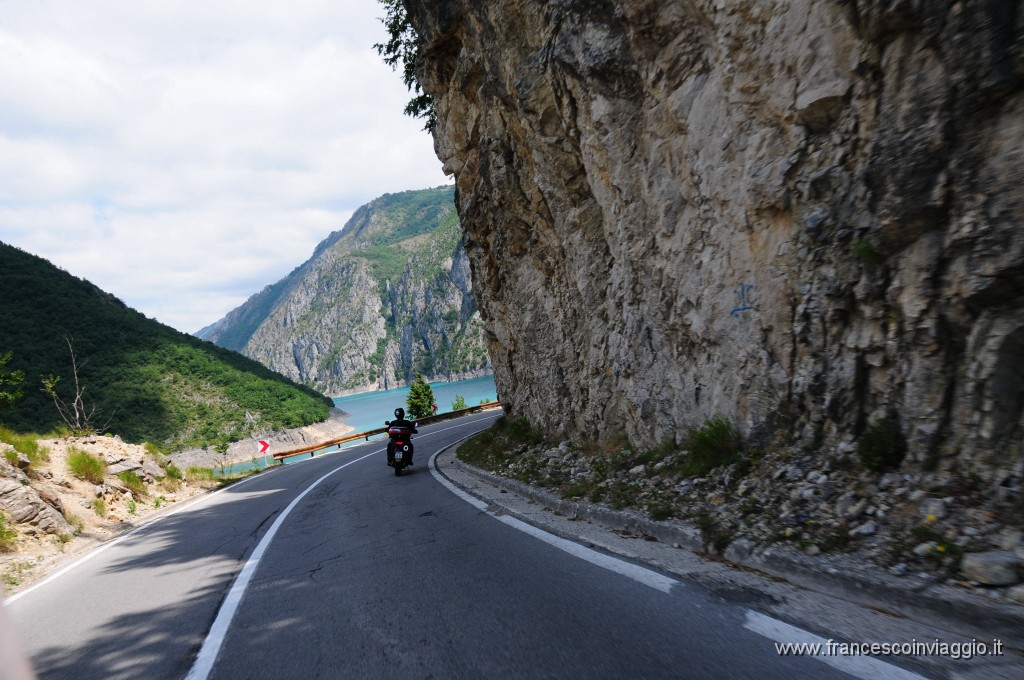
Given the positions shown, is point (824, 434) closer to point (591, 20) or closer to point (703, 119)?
point (703, 119)

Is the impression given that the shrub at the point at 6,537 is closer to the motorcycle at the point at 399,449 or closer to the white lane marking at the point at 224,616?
the white lane marking at the point at 224,616

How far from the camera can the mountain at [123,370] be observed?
54906 mm

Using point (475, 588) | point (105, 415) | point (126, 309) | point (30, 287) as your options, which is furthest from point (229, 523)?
point (126, 309)

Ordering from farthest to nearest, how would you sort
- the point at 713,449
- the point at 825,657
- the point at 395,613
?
the point at 713,449, the point at 395,613, the point at 825,657

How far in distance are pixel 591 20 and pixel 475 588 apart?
860 centimetres

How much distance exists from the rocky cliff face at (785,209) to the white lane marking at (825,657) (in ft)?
6.28

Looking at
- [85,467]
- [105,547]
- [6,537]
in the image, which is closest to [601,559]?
[105,547]

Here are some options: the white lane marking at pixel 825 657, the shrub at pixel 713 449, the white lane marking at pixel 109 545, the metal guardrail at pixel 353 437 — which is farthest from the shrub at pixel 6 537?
the metal guardrail at pixel 353 437

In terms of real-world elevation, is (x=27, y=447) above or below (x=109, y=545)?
above

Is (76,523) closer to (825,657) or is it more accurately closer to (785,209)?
(825,657)

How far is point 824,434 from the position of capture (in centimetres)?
562

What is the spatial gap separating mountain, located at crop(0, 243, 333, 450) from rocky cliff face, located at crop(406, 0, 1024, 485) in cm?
5376

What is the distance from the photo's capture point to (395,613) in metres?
4.62

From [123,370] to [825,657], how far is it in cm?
7592
